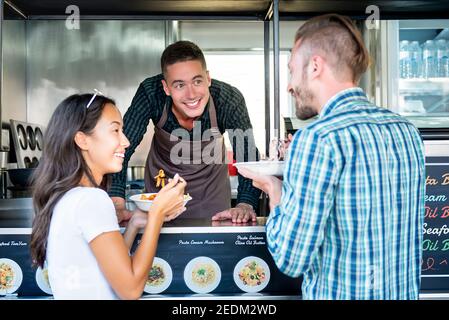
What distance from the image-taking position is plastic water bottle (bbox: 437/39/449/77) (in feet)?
14.4

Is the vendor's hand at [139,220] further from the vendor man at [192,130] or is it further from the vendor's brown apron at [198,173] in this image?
the vendor's brown apron at [198,173]

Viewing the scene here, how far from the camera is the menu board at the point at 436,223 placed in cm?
220

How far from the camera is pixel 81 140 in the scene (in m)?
1.61

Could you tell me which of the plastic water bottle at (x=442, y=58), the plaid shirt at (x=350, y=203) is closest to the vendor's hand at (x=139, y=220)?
the plaid shirt at (x=350, y=203)

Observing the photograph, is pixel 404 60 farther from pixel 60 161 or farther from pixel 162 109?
pixel 60 161

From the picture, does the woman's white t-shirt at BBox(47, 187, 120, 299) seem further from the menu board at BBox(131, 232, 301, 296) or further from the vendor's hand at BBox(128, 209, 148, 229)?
the menu board at BBox(131, 232, 301, 296)

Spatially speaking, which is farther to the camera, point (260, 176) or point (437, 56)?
point (437, 56)

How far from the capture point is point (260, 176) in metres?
1.62

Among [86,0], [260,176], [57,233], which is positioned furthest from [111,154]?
[86,0]

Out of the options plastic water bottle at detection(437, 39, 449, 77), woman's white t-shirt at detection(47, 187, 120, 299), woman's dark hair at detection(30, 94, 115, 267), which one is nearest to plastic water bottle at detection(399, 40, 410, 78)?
plastic water bottle at detection(437, 39, 449, 77)

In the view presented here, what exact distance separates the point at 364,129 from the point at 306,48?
0.28 meters

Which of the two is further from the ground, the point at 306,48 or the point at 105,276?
the point at 306,48

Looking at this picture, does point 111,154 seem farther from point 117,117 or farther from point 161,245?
point 161,245
